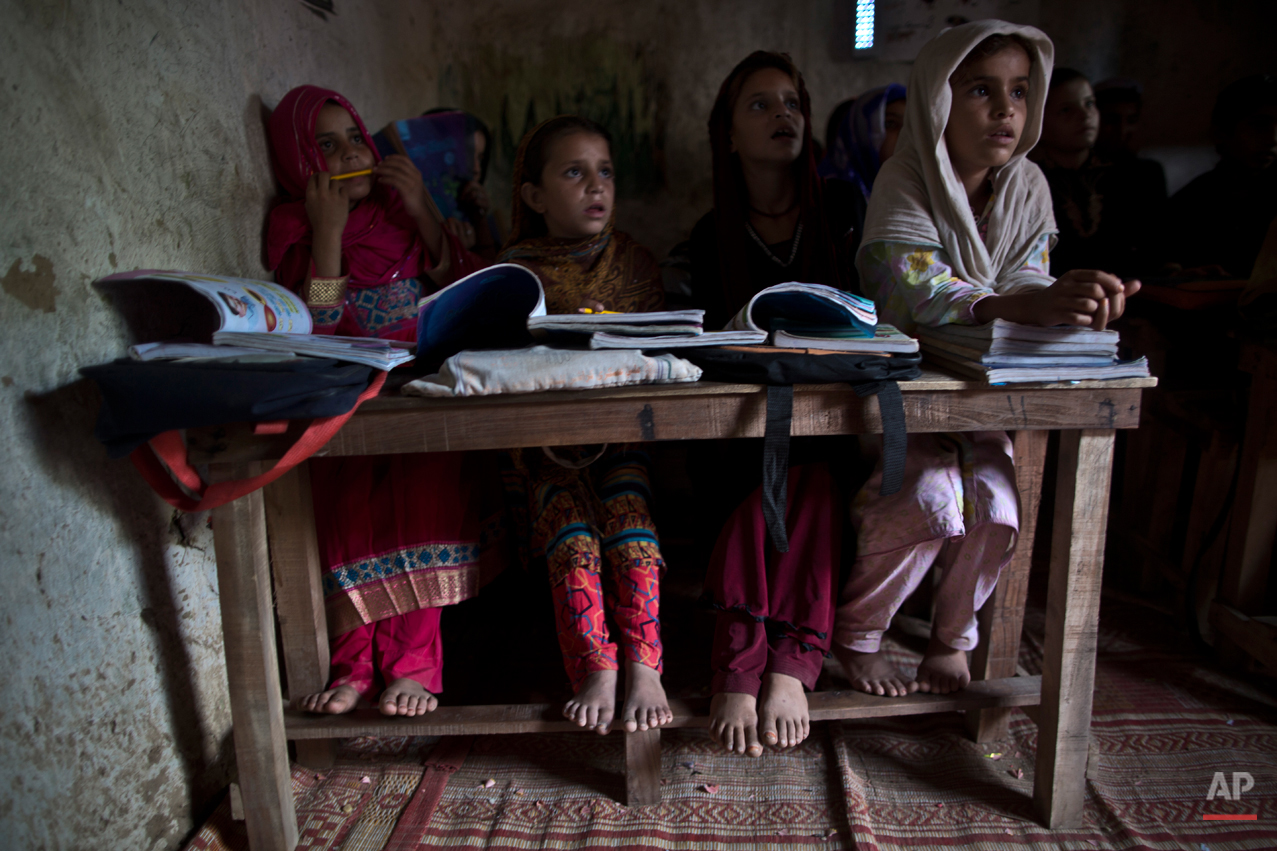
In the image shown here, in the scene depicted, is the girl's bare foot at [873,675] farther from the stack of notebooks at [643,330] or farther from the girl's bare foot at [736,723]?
the stack of notebooks at [643,330]

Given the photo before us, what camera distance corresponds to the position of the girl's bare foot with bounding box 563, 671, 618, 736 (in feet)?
4.29

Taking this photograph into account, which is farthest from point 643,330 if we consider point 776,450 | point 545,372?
point 776,450

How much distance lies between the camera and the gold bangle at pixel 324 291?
1662mm

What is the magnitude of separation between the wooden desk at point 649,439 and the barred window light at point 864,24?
185 centimetres

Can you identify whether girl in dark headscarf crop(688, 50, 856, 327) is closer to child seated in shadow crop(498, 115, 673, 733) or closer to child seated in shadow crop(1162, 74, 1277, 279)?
child seated in shadow crop(498, 115, 673, 733)

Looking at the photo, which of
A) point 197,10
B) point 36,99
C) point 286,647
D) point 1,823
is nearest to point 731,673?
point 286,647

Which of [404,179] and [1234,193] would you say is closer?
[404,179]

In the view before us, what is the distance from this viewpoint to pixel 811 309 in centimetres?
128

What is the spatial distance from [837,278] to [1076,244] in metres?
1.26

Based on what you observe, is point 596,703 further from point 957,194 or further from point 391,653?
point 957,194

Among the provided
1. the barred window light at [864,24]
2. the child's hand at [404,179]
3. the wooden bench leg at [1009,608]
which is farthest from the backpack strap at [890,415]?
the barred window light at [864,24]

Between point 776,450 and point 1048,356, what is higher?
point 1048,356

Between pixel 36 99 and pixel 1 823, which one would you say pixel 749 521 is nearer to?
pixel 1 823

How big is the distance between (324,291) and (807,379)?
1.18m
